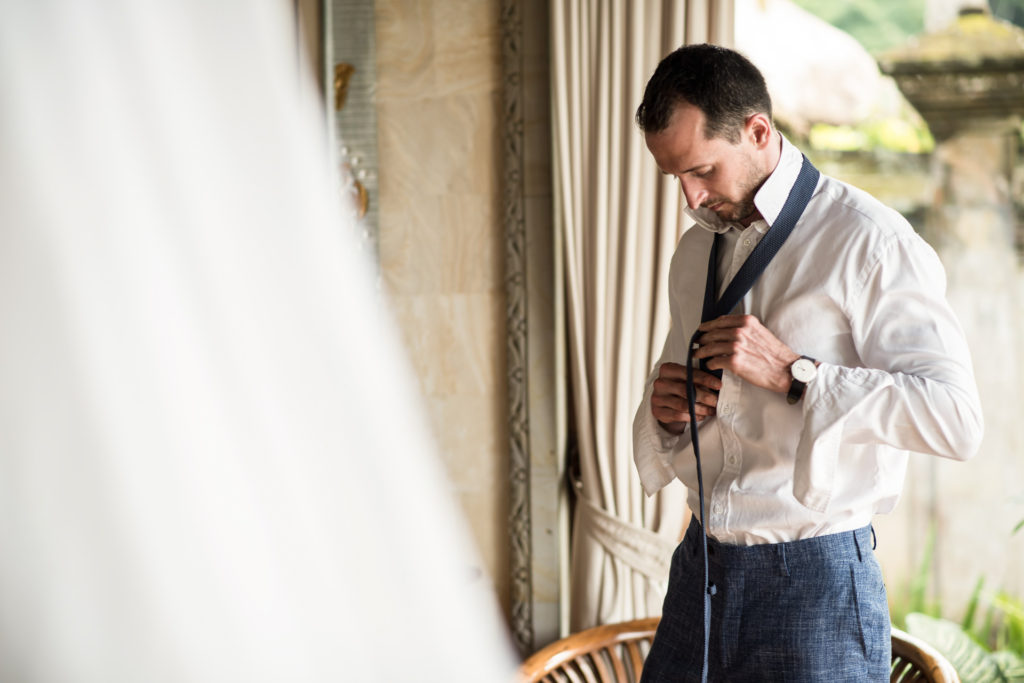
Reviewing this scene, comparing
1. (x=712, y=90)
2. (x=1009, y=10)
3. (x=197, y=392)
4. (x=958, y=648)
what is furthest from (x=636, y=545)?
(x=1009, y=10)

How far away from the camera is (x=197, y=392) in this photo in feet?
5.80

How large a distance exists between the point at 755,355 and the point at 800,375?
0.06 metres

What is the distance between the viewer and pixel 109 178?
1536mm

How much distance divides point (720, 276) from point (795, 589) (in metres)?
0.49

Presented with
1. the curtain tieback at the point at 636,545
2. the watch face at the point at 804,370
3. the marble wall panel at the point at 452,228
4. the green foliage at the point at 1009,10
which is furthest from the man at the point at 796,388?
the green foliage at the point at 1009,10

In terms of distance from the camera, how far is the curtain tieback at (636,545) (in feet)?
8.13

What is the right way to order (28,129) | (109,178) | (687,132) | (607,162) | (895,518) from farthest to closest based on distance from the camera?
(895,518) → (607,162) → (109,178) → (28,129) → (687,132)

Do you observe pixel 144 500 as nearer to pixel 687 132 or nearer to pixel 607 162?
pixel 687 132

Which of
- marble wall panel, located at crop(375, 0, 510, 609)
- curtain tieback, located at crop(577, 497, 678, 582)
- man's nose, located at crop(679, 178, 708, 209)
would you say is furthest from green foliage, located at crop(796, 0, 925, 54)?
man's nose, located at crop(679, 178, 708, 209)

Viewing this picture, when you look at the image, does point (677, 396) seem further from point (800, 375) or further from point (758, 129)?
point (758, 129)

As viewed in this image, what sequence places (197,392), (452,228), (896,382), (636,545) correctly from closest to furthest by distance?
(896,382), (197,392), (636,545), (452,228)

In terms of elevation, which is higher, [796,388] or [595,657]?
[796,388]

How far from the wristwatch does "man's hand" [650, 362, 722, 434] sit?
0.15 meters

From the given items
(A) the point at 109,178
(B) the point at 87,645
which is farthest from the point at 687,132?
(B) the point at 87,645
